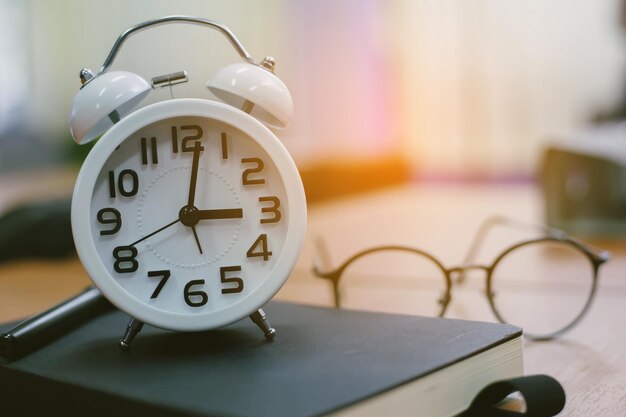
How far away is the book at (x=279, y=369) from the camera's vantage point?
55cm

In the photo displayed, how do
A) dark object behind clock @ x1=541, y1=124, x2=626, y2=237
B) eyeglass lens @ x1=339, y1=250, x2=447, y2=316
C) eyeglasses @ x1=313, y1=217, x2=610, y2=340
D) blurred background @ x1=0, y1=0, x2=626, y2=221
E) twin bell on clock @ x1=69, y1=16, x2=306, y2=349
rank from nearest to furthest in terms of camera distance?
twin bell on clock @ x1=69, y1=16, x2=306, y2=349 → eyeglasses @ x1=313, y1=217, x2=610, y2=340 → eyeglass lens @ x1=339, y1=250, x2=447, y2=316 → dark object behind clock @ x1=541, y1=124, x2=626, y2=237 → blurred background @ x1=0, y1=0, x2=626, y2=221

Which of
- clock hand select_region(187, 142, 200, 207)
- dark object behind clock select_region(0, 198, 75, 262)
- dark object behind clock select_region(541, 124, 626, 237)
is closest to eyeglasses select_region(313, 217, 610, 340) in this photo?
dark object behind clock select_region(541, 124, 626, 237)

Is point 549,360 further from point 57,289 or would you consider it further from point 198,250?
point 57,289

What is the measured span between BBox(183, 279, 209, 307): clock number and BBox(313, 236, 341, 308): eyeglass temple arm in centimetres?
26

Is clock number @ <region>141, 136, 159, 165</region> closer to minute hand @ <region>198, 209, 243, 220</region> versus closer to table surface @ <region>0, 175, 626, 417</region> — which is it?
minute hand @ <region>198, 209, 243, 220</region>

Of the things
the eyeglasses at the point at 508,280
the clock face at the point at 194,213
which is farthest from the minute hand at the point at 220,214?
the eyeglasses at the point at 508,280

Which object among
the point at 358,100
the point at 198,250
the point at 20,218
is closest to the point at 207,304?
the point at 198,250

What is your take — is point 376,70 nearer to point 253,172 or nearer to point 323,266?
point 323,266

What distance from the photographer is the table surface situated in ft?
2.58

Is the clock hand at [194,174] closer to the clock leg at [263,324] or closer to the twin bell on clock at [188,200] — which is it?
the twin bell on clock at [188,200]

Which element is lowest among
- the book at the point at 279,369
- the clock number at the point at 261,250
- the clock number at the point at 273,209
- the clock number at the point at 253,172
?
the book at the point at 279,369

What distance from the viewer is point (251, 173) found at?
2.38 ft

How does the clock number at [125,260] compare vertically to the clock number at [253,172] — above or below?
below

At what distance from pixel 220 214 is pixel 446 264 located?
0.68 m
